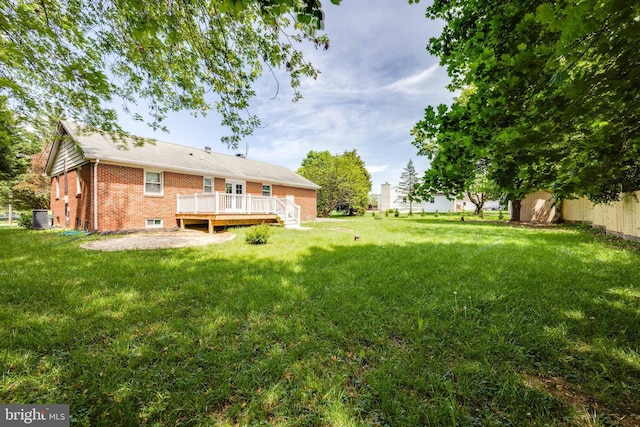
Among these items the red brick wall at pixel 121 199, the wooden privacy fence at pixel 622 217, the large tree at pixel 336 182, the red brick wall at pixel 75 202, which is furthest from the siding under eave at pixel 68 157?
the wooden privacy fence at pixel 622 217

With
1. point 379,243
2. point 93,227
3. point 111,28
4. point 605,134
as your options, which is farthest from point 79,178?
point 605,134

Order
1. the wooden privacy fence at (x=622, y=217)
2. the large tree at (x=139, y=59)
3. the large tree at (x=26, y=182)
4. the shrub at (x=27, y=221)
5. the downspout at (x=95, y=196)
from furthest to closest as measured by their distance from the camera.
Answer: the large tree at (x=26, y=182) → the shrub at (x=27, y=221) → the downspout at (x=95, y=196) → the wooden privacy fence at (x=622, y=217) → the large tree at (x=139, y=59)

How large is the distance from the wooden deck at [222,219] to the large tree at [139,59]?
653cm

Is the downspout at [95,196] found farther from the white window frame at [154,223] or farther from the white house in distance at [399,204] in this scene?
the white house in distance at [399,204]

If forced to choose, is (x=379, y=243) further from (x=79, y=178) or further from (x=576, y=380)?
(x=79, y=178)

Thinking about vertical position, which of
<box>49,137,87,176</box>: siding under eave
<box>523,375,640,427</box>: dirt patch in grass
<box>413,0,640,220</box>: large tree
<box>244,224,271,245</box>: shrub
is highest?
<box>49,137,87,176</box>: siding under eave

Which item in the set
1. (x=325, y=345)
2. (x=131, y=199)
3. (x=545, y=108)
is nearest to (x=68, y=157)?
(x=131, y=199)

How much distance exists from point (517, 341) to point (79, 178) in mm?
16738

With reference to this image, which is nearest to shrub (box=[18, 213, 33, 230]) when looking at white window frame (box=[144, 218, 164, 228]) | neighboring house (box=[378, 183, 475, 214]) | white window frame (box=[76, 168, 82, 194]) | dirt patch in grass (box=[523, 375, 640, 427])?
white window frame (box=[76, 168, 82, 194])

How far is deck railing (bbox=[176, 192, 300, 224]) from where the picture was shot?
1191 centimetres

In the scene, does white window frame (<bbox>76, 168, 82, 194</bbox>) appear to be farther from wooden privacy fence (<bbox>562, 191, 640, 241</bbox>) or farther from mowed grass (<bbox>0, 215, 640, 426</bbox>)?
wooden privacy fence (<bbox>562, 191, 640, 241</bbox>)

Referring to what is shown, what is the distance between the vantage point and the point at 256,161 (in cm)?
2188

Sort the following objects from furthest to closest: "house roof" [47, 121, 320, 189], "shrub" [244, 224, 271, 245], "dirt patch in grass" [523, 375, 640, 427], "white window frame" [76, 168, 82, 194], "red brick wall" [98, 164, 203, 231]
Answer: "white window frame" [76, 168, 82, 194] → "house roof" [47, 121, 320, 189] → "red brick wall" [98, 164, 203, 231] → "shrub" [244, 224, 271, 245] → "dirt patch in grass" [523, 375, 640, 427]

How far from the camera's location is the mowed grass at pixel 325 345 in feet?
6.15
